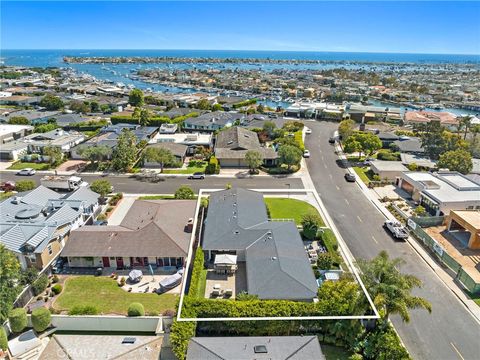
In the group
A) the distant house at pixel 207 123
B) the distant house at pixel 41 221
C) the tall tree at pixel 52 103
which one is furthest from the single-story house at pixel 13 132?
the distant house at pixel 41 221

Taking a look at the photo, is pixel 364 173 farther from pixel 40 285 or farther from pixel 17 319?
pixel 17 319

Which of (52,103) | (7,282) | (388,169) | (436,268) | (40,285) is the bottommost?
(436,268)

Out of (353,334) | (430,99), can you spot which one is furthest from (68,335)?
(430,99)

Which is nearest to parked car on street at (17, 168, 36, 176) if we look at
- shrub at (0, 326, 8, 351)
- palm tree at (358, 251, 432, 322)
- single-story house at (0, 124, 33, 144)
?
single-story house at (0, 124, 33, 144)

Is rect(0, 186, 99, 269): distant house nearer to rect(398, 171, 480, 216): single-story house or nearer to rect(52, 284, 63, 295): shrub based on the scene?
rect(52, 284, 63, 295): shrub

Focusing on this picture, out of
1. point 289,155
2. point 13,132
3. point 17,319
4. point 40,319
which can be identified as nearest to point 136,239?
point 40,319

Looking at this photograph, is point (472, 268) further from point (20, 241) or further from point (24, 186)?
point (24, 186)
